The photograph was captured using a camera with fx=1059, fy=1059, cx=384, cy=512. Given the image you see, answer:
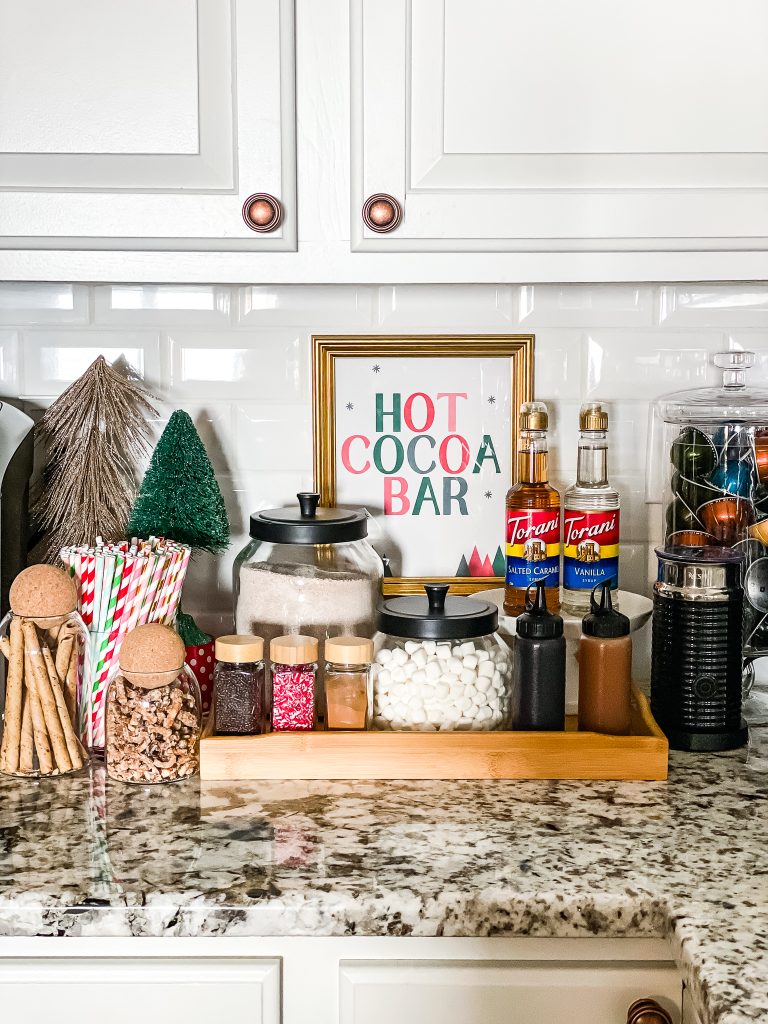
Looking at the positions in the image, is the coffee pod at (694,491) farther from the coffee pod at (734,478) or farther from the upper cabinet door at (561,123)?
the upper cabinet door at (561,123)

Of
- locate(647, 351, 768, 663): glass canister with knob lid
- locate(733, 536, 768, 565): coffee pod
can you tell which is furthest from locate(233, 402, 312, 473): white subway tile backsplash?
locate(733, 536, 768, 565): coffee pod

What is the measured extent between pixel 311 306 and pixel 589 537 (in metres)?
0.55

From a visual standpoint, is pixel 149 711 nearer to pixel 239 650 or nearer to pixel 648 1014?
pixel 239 650

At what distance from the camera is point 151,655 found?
1.18 metres

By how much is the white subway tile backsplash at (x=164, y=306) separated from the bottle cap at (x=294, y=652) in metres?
0.59

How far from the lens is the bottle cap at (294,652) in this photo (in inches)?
48.6

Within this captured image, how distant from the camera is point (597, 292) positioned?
5.32 ft

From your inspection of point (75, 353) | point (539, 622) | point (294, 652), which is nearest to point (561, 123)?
point (539, 622)

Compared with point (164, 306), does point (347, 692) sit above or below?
below

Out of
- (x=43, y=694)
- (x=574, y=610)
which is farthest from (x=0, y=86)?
(x=574, y=610)

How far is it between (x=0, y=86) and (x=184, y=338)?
0.47m

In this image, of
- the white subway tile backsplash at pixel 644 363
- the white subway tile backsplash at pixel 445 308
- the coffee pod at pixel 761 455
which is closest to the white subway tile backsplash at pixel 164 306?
the white subway tile backsplash at pixel 445 308

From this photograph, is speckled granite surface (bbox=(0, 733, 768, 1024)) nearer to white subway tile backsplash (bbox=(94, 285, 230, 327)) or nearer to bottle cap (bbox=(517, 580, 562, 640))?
bottle cap (bbox=(517, 580, 562, 640))

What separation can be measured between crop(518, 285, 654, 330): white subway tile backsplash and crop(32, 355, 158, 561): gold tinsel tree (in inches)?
23.5
